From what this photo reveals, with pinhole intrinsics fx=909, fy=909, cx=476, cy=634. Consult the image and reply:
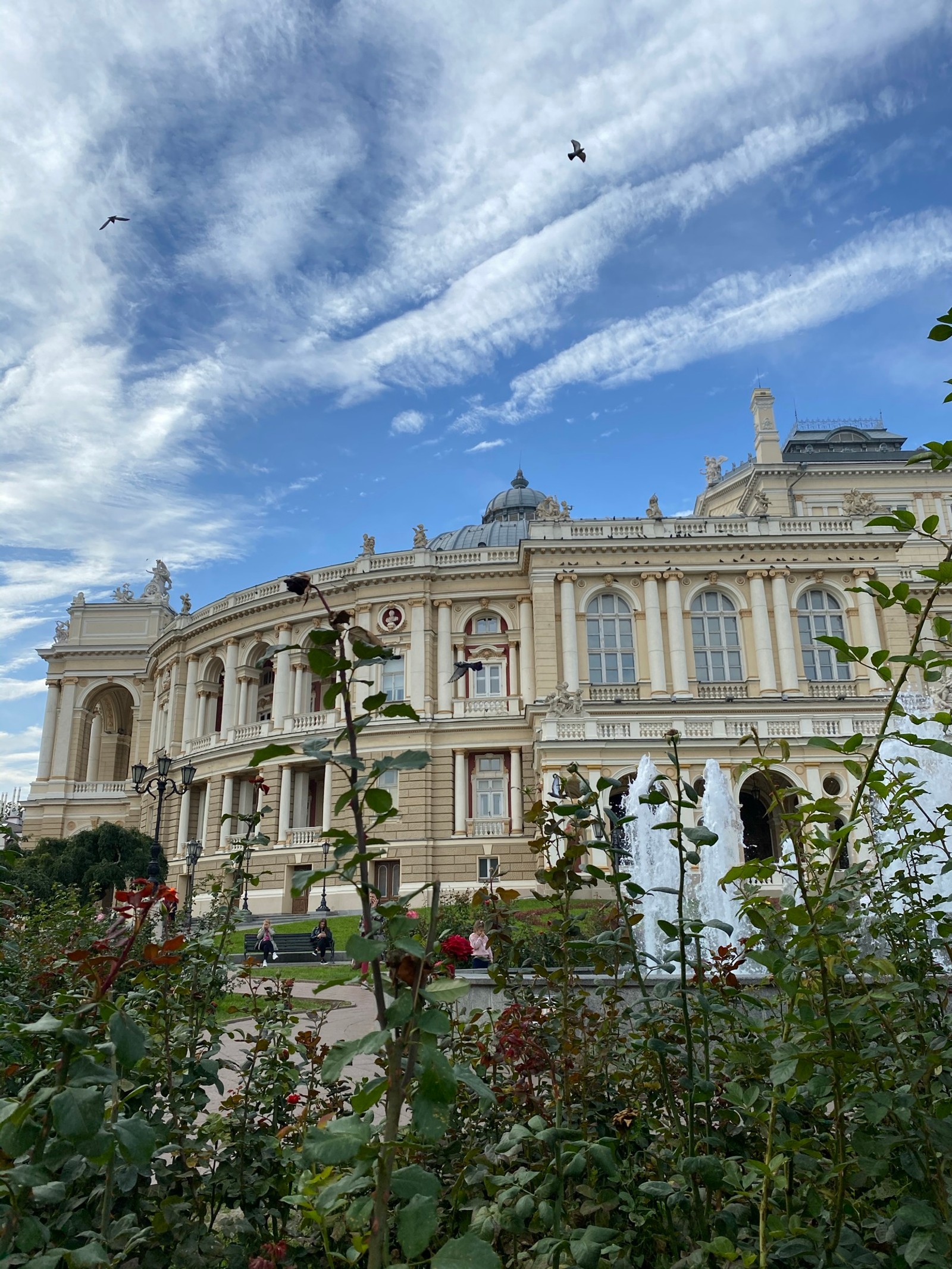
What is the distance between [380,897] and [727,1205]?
4.92 feet

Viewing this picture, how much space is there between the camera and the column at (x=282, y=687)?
42969 millimetres

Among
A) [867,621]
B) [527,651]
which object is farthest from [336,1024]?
[867,621]

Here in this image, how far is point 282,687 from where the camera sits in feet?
144

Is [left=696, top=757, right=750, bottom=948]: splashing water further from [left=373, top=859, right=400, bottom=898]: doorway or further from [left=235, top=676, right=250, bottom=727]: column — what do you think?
[left=235, top=676, right=250, bottom=727]: column

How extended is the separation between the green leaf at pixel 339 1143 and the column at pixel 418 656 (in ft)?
124

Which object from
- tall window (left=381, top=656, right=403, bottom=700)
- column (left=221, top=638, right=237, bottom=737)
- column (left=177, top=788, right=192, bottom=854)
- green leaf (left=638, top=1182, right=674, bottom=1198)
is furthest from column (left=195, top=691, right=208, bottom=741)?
green leaf (left=638, top=1182, right=674, bottom=1198)

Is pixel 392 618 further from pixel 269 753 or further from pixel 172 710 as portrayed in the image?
pixel 269 753

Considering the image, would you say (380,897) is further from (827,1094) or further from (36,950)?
(36,950)

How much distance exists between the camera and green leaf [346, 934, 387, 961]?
1.84m

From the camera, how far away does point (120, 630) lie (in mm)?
60219

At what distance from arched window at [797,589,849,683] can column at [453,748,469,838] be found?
48.8 feet

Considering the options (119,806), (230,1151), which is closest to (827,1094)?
(230,1151)

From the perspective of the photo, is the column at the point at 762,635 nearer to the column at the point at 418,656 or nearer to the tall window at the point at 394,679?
the column at the point at 418,656

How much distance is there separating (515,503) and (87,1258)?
197 feet
